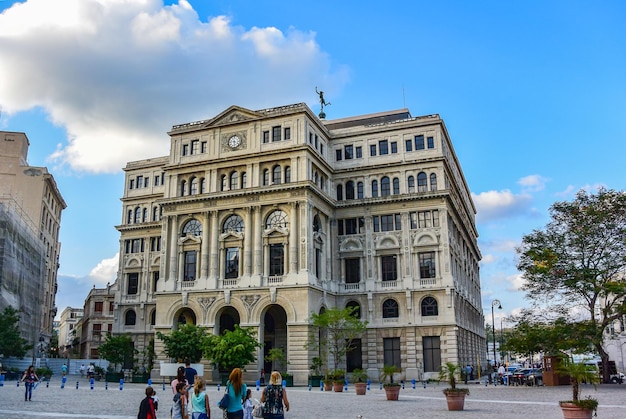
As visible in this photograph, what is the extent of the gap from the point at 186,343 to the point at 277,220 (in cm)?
1354

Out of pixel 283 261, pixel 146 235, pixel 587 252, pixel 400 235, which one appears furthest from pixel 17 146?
pixel 587 252

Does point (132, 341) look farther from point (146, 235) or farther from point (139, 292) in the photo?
point (146, 235)

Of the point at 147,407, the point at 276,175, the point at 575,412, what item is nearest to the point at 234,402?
the point at 147,407

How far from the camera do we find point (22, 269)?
62188 millimetres

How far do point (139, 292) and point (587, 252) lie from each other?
47.8 m

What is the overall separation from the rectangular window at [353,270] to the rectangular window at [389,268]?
2.37 metres

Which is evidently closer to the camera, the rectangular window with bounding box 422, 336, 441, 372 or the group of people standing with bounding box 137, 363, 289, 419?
the group of people standing with bounding box 137, 363, 289, 419

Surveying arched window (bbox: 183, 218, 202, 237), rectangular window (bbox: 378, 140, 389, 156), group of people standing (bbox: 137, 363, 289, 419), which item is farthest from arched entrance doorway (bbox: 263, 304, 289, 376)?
group of people standing (bbox: 137, 363, 289, 419)

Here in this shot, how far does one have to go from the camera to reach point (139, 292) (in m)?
70.1

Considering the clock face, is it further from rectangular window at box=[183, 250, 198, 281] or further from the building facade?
the building facade

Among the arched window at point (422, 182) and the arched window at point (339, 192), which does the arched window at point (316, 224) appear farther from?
the arched window at point (422, 182)

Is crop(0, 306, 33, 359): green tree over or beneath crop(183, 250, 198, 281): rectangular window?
beneath

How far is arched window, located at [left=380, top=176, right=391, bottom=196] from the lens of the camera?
197 feet

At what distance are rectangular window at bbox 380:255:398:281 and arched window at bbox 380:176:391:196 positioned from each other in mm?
6373
